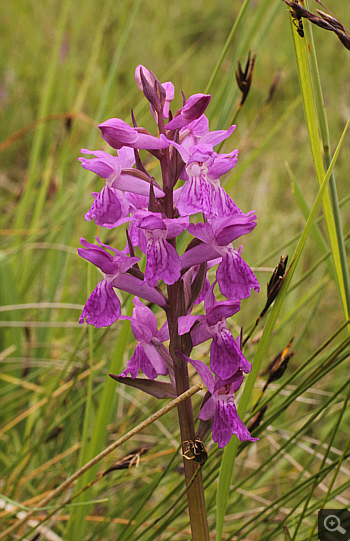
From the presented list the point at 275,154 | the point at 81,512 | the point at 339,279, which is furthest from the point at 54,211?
the point at 275,154

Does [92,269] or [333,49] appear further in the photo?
[333,49]

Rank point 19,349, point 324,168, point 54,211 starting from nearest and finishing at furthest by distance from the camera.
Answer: point 324,168, point 19,349, point 54,211

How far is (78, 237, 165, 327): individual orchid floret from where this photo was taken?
70cm

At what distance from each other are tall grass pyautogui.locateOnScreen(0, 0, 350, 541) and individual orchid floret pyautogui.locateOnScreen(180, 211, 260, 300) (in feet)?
0.21

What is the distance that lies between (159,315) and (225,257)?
44.2 inches

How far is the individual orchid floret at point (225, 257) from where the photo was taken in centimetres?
67

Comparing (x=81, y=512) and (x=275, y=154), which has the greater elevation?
(x=275, y=154)

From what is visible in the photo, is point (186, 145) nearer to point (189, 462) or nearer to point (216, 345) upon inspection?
point (216, 345)

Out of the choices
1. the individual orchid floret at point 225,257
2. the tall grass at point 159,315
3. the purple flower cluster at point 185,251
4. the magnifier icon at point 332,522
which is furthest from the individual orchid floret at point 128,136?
the magnifier icon at point 332,522

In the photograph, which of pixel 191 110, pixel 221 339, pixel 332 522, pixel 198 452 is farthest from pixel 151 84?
pixel 332 522

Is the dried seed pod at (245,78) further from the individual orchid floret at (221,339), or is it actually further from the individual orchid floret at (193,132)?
the individual orchid floret at (221,339)

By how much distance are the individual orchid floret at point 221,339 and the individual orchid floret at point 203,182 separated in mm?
134

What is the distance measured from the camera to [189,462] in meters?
0.67

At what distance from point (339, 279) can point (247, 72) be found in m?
0.50
